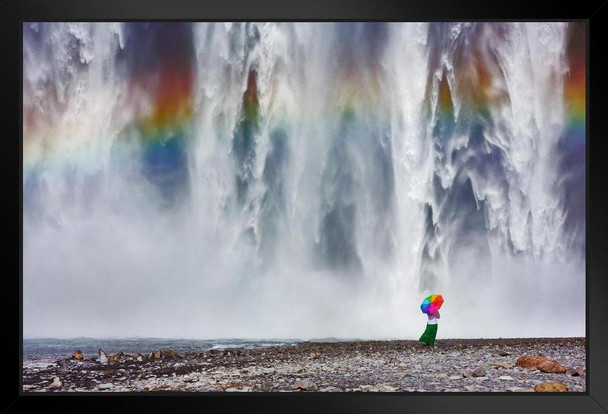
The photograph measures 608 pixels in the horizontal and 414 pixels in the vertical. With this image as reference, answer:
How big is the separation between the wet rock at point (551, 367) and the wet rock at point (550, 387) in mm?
64

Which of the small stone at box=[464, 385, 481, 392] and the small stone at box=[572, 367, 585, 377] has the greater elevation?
the small stone at box=[572, 367, 585, 377]

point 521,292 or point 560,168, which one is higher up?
point 560,168

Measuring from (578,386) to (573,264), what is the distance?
61 cm

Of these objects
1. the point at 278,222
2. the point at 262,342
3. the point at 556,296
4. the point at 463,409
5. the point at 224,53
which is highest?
the point at 224,53

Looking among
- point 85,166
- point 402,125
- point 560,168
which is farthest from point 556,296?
point 85,166

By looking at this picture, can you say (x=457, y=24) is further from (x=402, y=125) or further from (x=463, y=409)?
(x=463, y=409)

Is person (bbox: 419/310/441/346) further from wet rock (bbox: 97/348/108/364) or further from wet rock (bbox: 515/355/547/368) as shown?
wet rock (bbox: 97/348/108/364)

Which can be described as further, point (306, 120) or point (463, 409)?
point (306, 120)

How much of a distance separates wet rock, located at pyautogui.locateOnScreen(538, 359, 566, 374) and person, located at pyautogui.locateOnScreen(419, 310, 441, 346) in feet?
1.86

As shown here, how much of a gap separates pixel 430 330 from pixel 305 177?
3.32 ft

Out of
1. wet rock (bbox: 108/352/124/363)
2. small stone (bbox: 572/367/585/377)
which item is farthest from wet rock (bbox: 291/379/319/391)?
small stone (bbox: 572/367/585/377)

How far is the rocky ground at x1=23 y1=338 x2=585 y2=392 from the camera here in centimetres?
290

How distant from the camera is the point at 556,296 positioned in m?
2.99

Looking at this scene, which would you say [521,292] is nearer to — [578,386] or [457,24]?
[578,386]
